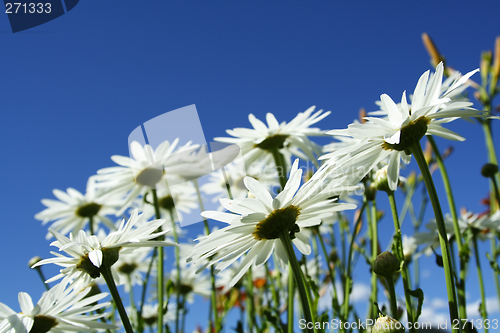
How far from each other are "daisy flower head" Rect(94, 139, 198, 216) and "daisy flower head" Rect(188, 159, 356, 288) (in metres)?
0.81

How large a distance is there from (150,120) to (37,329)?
83cm

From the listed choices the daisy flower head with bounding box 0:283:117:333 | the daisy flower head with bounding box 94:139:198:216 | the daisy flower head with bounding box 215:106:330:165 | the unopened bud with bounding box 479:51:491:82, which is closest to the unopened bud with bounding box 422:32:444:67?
the unopened bud with bounding box 479:51:491:82

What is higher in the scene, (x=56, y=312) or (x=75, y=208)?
(x=75, y=208)

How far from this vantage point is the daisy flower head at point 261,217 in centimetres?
83

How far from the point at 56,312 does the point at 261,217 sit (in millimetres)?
586

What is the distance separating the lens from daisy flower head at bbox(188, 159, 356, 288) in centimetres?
83

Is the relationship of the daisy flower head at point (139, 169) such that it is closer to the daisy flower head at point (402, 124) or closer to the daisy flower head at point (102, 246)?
the daisy flower head at point (102, 246)

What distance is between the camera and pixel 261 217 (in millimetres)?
867

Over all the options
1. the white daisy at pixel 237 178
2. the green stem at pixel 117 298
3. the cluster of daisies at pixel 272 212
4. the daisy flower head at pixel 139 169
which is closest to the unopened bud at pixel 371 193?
the cluster of daisies at pixel 272 212

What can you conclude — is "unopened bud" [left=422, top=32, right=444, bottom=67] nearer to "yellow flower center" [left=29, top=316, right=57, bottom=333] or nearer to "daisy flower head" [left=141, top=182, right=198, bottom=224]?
"daisy flower head" [left=141, top=182, right=198, bottom=224]

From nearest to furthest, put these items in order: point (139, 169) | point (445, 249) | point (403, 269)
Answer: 1. point (445, 249)
2. point (403, 269)
3. point (139, 169)

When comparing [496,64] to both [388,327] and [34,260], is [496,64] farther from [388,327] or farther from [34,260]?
[34,260]

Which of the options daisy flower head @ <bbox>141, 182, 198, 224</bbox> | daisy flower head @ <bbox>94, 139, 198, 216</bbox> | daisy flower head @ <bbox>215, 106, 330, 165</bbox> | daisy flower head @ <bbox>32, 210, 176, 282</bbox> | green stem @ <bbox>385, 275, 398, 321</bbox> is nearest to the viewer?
green stem @ <bbox>385, 275, 398, 321</bbox>

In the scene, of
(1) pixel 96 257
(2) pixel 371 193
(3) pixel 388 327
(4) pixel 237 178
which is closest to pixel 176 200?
Result: (4) pixel 237 178
